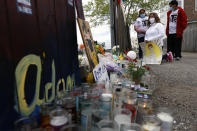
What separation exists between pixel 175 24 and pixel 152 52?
173 centimetres

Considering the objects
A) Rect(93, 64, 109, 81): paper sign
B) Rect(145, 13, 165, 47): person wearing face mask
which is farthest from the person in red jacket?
Rect(93, 64, 109, 81): paper sign

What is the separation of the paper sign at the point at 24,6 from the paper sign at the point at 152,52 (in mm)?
3942

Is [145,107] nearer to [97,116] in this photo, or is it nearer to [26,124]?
[97,116]

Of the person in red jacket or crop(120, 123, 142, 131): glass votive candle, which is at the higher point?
the person in red jacket

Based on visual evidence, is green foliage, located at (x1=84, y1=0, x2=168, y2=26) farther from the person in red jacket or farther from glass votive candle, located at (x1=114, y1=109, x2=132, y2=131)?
glass votive candle, located at (x1=114, y1=109, x2=132, y2=131)

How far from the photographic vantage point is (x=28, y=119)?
0.88 metres

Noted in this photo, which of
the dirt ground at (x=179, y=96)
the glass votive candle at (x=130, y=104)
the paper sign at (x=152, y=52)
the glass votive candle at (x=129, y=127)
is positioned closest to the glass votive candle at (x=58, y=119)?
the glass votive candle at (x=129, y=127)

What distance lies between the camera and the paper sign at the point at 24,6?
1.10 m

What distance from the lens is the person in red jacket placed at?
5.21 metres

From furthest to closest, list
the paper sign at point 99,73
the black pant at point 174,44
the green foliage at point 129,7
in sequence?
the green foliage at point 129,7 < the black pant at point 174,44 < the paper sign at point 99,73

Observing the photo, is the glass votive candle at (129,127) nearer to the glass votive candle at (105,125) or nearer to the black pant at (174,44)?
the glass votive candle at (105,125)

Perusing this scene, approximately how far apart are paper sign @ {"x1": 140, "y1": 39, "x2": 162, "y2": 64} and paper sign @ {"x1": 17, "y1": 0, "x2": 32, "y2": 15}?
3942mm

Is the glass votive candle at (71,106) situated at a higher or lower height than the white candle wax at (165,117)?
higher

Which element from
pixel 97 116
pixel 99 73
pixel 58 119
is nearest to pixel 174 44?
pixel 99 73
